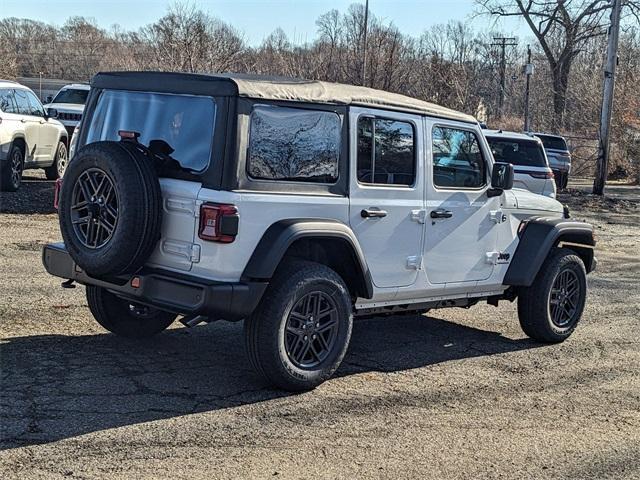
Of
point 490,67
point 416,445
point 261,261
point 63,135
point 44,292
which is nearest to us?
point 416,445

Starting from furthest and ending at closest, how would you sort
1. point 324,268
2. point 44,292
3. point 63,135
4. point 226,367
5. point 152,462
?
point 63,135, point 44,292, point 226,367, point 324,268, point 152,462

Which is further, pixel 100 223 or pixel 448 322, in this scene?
pixel 448 322

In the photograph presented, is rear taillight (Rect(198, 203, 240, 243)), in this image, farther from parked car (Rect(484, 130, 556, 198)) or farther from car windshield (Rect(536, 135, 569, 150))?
car windshield (Rect(536, 135, 569, 150))

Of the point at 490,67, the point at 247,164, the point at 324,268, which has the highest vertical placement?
the point at 490,67

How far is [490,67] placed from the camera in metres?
70.1

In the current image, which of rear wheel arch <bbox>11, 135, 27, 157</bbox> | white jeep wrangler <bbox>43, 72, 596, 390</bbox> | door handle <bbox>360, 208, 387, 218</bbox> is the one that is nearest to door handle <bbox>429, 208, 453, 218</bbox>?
white jeep wrangler <bbox>43, 72, 596, 390</bbox>

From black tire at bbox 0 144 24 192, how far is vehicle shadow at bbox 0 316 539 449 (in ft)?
26.7

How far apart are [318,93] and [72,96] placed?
1795cm

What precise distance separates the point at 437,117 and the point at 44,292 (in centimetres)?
400

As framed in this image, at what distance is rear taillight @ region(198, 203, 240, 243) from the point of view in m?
5.40

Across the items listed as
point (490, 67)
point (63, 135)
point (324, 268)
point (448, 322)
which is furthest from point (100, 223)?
point (490, 67)

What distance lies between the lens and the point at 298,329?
5906 millimetres

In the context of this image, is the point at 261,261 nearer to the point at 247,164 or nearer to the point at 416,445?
the point at 247,164

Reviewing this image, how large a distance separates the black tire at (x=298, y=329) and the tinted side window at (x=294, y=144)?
1.97 ft
